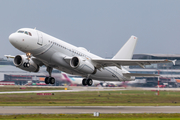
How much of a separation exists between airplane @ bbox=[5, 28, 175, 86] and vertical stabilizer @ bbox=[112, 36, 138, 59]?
4165mm

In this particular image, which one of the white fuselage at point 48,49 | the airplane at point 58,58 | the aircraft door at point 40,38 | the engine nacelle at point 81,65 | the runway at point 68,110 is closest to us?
the white fuselage at point 48,49

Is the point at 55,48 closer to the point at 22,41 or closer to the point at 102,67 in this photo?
the point at 22,41

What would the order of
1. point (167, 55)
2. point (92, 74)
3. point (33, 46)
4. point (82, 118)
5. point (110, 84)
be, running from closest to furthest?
point (82, 118)
point (33, 46)
point (92, 74)
point (110, 84)
point (167, 55)

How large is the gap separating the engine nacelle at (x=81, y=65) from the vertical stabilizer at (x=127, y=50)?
11.4 meters

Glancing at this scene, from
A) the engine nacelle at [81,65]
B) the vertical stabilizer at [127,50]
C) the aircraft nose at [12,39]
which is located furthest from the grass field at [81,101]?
the aircraft nose at [12,39]

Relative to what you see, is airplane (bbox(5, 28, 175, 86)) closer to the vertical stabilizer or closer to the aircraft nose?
the aircraft nose

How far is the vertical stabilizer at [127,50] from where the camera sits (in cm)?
5500

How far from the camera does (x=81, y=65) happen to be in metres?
42.6

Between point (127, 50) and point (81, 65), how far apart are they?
1573 centimetres

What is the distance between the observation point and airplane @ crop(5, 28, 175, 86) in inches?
1485

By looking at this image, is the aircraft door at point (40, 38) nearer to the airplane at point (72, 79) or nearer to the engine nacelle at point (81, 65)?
the engine nacelle at point (81, 65)

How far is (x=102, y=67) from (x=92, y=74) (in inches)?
67.9

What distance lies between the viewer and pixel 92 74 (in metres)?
46.8

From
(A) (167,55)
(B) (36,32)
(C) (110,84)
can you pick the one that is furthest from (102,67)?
(A) (167,55)
